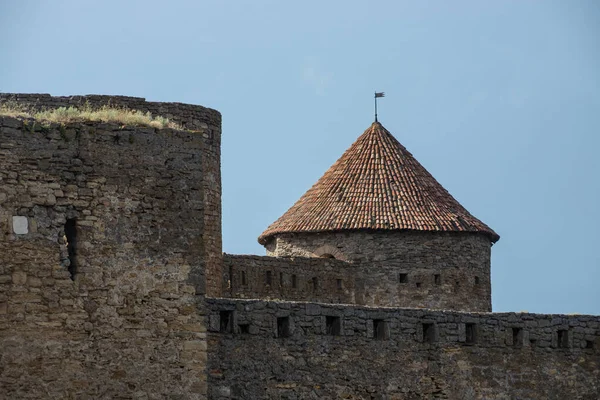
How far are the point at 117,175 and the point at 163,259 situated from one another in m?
1.16

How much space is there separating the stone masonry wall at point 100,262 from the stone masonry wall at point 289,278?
40.8ft

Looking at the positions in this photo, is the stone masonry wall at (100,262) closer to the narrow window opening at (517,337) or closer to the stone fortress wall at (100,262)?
the stone fortress wall at (100,262)

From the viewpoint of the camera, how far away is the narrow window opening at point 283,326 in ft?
83.4

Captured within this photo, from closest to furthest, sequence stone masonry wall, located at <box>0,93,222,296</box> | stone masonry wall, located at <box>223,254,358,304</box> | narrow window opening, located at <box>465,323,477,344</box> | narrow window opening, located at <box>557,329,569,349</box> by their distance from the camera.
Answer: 1. narrow window opening, located at <box>465,323,477,344</box>
2. narrow window opening, located at <box>557,329,569,349</box>
3. stone masonry wall, located at <box>0,93,222,296</box>
4. stone masonry wall, located at <box>223,254,358,304</box>

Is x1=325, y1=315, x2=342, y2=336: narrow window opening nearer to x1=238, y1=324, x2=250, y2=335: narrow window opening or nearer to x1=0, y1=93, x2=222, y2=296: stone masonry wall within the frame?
x1=238, y1=324, x2=250, y2=335: narrow window opening

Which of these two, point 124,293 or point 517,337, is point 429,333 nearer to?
point 517,337

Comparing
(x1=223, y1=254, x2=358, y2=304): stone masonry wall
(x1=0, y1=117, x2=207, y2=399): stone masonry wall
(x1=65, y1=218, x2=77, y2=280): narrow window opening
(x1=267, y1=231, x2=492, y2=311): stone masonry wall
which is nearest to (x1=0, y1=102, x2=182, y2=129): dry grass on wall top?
(x1=0, y1=117, x2=207, y2=399): stone masonry wall

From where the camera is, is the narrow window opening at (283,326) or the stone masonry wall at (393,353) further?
the narrow window opening at (283,326)

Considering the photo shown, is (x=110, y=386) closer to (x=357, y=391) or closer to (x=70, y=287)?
(x=70, y=287)

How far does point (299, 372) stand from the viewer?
25516mm

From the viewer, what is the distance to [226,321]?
24797mm

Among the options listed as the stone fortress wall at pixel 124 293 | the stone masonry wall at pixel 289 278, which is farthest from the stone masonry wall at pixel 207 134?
the stone fortress wall at pixel 124 293

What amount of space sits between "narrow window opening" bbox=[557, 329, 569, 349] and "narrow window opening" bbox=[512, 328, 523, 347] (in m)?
0.91

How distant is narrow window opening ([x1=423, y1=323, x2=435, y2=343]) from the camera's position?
27.5m
